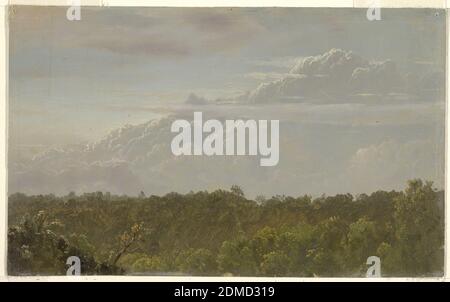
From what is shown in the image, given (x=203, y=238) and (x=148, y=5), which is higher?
(x=148, y=5)

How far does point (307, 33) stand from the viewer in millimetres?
4895

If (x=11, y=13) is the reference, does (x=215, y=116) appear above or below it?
below

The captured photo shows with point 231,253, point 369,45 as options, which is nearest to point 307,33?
point 369,45

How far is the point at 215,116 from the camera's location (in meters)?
4.88

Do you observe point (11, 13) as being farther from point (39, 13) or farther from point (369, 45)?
point (369, 45)

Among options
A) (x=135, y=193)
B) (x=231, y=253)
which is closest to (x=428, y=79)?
(x=231, y=253)

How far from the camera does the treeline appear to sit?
4.86 m

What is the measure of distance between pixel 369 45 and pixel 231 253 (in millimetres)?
1620

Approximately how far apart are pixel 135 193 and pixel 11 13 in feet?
4.65

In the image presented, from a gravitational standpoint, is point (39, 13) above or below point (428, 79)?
above

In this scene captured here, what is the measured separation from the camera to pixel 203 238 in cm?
486

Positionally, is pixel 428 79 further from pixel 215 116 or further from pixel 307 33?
pixel 215 116

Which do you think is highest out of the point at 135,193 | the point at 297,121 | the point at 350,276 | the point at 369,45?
the point at 369,45

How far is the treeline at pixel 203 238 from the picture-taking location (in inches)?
191
